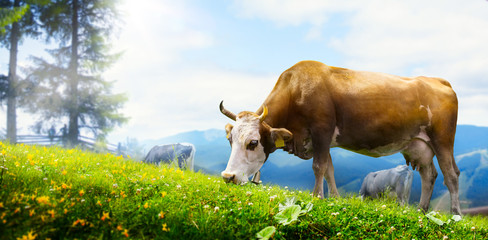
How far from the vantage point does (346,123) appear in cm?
666

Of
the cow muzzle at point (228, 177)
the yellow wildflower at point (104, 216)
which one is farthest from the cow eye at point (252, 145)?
the yellow wildflower at point (104, 216)

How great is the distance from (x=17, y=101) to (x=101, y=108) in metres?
3.94

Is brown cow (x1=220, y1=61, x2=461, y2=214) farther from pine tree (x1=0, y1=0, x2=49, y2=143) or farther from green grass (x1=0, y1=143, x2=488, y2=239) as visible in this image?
pine tree (x1=0, y1=0, x2=49, y2=143)

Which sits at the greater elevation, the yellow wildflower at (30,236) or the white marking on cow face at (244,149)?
the white marking on cow face at (244,149)

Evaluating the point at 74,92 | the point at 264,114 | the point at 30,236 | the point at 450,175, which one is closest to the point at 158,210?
the point at 30,236

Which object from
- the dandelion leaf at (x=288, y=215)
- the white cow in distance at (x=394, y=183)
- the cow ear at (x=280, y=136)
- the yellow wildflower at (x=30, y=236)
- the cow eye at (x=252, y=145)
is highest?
the cow ear at (x=280, y=136)

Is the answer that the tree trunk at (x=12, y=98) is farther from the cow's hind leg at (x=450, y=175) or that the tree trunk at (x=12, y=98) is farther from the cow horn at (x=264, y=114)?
the cow's hind leg at (x=450, y=175)

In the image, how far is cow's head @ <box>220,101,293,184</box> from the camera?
20.0 ft

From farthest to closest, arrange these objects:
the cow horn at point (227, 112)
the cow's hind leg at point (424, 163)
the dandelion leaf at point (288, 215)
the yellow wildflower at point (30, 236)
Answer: the cow's hind leg at point (424, 163)
the cow horn at point (227, 112)
the dandelion leaf at point (288, 215)
the yellow wildflower at point (30, 236)

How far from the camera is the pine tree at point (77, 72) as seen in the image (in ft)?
63.9

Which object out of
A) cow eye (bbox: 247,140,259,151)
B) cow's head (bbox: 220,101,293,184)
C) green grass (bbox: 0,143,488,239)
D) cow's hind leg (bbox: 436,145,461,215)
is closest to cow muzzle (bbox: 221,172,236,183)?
cow's head (bbox: 220,101,293,184)

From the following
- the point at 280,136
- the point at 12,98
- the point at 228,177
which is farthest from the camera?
the point at 12,98

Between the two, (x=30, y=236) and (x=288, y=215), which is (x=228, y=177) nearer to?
(x=288, y=215)

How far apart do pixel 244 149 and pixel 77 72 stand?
16.8 m
